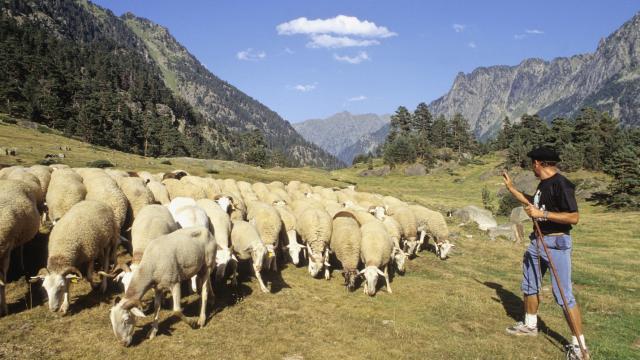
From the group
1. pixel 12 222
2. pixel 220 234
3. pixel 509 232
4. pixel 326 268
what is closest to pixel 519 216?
pixel 509 232

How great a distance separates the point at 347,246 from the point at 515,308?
6366 millimetres

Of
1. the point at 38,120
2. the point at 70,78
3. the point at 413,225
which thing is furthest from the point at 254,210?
the point at 70,78

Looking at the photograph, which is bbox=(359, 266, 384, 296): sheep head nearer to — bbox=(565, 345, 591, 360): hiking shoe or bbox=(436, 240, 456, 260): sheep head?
bbox=(565, 345, 591, 360): hiking shoe

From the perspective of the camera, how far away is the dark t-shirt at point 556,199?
891cm

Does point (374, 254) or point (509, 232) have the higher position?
point (374, 254)

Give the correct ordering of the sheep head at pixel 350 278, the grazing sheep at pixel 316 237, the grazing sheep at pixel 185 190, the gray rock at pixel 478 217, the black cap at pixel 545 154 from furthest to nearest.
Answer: the gray rock at pixel 478 217, the grazing sheep at pixel 185 190, the grazing sheep at pixel 316 237, the sheep head at pixel 350 278, the black cap at pixel 545 154

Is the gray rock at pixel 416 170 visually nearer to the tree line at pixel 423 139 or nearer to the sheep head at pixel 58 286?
the tree line at pixel 423 139

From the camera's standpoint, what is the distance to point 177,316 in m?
10.6

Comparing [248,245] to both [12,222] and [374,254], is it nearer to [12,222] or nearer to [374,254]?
[374,254]

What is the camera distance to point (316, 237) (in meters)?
16.8

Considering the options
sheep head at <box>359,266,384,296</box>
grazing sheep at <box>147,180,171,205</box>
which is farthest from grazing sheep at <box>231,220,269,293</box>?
grazing sheep at <box>147,180,171,205</box>

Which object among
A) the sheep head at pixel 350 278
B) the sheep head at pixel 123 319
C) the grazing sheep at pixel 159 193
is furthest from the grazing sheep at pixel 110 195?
the sheep head at pixel 350 278

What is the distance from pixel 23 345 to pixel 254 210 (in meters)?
10.1

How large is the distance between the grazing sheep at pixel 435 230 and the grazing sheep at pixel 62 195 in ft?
54.7
